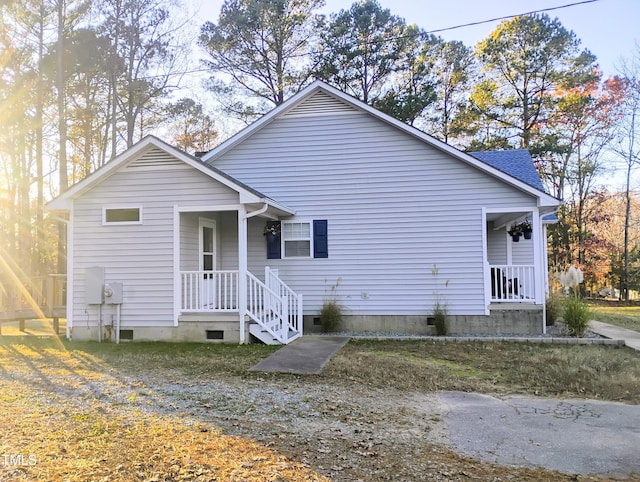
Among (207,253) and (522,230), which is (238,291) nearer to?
(207,253)

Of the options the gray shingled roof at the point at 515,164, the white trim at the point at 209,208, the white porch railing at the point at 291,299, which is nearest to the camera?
the white trim at the point at 209,208

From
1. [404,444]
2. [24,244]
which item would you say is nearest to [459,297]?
[404,444]

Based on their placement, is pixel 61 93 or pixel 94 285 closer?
pixel 94 285

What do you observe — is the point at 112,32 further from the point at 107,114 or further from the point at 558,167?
the point at 558,167

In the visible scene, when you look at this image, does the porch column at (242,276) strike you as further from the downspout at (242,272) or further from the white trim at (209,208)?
the white trim at (209,208)

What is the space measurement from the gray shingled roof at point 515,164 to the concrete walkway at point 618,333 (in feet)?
12.9

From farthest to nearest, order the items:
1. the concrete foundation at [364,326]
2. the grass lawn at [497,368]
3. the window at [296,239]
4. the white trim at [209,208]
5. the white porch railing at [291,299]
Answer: the window at [296,239] < the white porch railing at [291,299] < the concrete foundation at [364,326] < the white trim at [209,208] < the grass lawn at [497,368]

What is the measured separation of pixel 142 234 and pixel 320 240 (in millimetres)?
4106

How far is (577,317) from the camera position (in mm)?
9930

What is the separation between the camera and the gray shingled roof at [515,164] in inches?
505

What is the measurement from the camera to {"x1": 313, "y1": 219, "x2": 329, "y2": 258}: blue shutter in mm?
11430

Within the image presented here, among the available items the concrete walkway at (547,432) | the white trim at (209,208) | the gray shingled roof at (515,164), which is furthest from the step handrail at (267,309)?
the gray shingled roof at (515,164)

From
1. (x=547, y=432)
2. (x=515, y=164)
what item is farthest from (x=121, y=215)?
(x=515, y=164)

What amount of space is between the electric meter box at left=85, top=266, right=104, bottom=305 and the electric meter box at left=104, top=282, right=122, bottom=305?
0.33 feet
